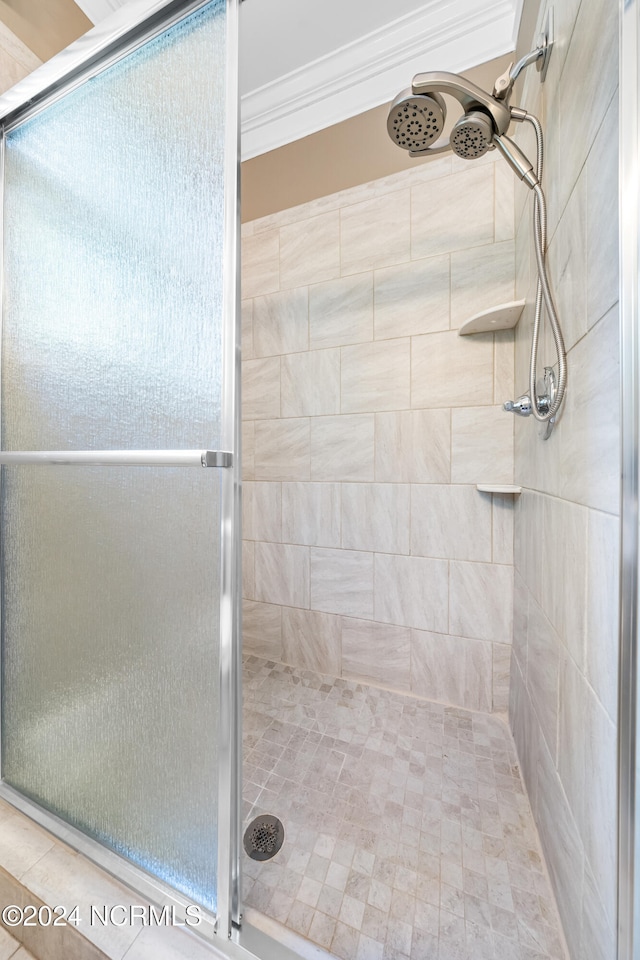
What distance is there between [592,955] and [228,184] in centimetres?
125

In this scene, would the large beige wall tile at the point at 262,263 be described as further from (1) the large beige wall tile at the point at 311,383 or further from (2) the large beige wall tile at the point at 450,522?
(2) the large beige wall tile at the point at 450,522

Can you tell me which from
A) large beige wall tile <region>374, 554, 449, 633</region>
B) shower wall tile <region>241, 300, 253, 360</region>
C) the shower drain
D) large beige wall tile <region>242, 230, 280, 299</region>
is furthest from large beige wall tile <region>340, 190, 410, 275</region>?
the shower drain

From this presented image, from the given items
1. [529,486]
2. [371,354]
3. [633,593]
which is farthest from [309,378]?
[633,593]

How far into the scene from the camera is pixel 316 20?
126 centimetres

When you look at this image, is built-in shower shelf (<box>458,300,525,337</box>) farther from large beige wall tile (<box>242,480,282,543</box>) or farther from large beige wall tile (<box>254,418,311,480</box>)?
large beige wall tile (<box>242,480,282,543</box>)

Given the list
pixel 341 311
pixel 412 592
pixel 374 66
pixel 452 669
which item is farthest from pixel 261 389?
pixel 452 669

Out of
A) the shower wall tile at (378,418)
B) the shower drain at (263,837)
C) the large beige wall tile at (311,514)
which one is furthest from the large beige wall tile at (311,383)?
the shower drain at (263,837)

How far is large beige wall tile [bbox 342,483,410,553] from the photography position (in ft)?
4.75

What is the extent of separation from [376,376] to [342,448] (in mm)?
308

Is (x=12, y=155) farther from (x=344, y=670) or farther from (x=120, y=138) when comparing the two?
(x=344, y=670)

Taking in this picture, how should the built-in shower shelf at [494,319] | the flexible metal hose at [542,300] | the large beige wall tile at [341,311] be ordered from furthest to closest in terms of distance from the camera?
the large beige wall tile at [341,311]
the built-in shower shelf at [494,319]
the flexible metal hose at [542,300]

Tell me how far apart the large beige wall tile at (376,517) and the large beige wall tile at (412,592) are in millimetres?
63

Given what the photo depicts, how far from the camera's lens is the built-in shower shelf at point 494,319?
1134 mm

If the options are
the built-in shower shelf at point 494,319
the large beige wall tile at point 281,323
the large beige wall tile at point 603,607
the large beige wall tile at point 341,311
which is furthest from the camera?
the large beige wall tile at point 281,323
